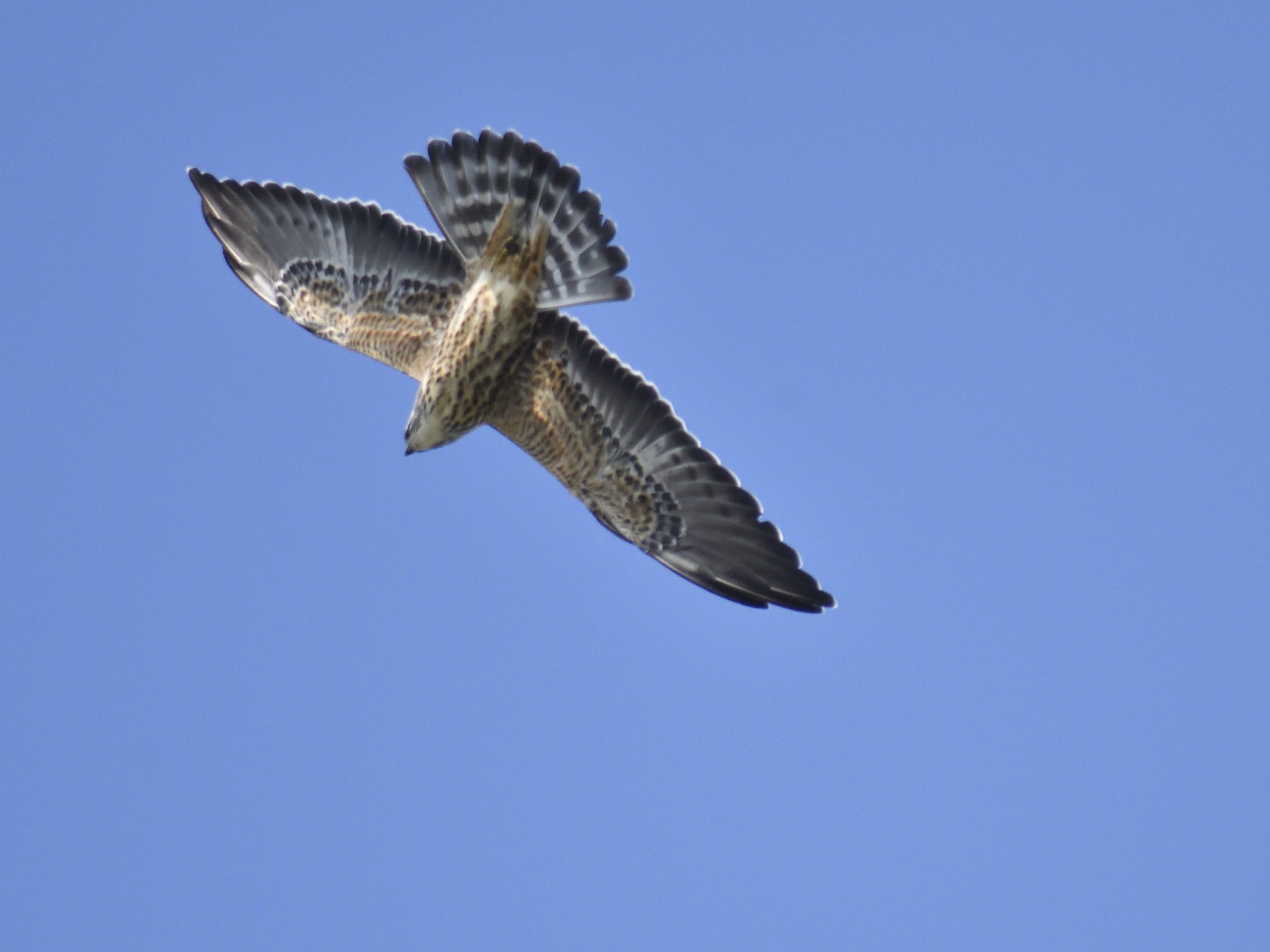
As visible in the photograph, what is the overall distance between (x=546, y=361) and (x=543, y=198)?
111 cm

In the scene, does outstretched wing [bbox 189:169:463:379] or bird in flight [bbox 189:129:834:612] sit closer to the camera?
bird in flight [bbox 189:129:834:612]

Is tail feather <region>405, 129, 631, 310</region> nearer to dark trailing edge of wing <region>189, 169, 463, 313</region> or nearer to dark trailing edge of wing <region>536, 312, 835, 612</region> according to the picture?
dark trailing edge of wing <region>536, 312, 835, 612</region>

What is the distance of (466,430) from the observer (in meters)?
10.8

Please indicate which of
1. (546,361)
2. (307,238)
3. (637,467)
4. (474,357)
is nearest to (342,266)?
(307,238)

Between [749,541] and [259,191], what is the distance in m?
4.40

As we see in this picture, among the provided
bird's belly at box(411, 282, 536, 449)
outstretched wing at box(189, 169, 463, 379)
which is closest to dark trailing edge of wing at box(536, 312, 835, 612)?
bird's belly at box(411, 282, 536, 449)

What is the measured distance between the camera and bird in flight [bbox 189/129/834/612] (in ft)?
33.8

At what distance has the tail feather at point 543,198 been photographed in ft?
33.6

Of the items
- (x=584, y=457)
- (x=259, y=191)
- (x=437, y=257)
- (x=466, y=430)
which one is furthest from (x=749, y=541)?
(x=259, y=191)

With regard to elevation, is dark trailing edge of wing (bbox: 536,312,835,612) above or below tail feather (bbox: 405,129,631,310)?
below

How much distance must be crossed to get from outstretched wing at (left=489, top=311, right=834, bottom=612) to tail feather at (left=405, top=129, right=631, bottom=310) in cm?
44

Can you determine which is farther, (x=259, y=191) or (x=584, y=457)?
(x=259, y=191)

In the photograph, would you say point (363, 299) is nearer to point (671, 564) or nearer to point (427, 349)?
point (427, 349)

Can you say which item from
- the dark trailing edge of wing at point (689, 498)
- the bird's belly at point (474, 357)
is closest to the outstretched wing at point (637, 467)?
the dark trailing edge of wing at point (689, 498)
